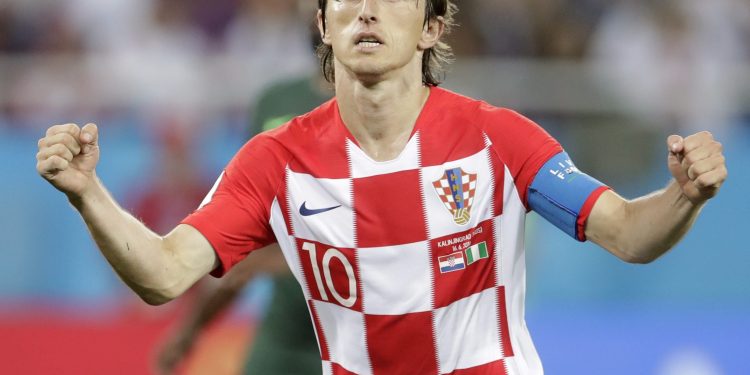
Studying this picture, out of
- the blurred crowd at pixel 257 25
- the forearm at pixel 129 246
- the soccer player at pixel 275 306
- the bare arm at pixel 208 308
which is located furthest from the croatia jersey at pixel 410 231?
the blurred crowd at pixel 257 25

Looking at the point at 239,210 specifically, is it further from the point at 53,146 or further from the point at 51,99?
the point at 51,99

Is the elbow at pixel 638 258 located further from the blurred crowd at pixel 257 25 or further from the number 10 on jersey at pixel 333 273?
the blurred crowd at pixel 257 25

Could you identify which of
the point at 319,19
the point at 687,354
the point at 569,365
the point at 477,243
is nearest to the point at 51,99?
the point at 569,365

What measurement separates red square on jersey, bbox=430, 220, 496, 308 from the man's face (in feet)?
1.68

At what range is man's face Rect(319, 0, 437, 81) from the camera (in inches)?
140

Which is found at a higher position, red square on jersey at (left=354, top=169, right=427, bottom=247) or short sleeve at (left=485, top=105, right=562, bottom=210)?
short sleeve at (left=485, top=105, right=562, bottom=210)

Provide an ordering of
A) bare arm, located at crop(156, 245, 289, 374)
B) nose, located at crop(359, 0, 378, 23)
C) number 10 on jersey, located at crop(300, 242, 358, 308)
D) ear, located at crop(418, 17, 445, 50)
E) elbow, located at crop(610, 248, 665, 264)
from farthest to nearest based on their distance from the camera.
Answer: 1. bare arm, located at crop(156, 245, 289, 374)
2. ear, located at crop(418, 17, 445, 50)
3. number 10 on jersey, located at crop(300, 242, 358, 308)
4. nose, located at crop(359, 0, 378, 23)
5. elbow, located at crop(610, 248, 665, 264)

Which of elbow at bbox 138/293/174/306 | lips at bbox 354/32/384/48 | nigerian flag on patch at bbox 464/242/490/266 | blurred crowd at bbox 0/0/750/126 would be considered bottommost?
elbow at bbox 138/293/174/306

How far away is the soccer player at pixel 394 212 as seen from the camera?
357cm

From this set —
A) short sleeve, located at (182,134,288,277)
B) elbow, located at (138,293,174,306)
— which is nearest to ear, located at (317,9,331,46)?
short sleeve, located at (182,134,288,277)

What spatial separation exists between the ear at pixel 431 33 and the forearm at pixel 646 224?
738 mm

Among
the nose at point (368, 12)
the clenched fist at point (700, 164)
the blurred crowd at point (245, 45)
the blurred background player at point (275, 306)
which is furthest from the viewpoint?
the blurred crowd at point (245, 45)

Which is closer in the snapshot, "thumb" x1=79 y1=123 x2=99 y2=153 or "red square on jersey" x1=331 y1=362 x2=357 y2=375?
"thumb" x1=79 y1=123 x2=99 y2=153

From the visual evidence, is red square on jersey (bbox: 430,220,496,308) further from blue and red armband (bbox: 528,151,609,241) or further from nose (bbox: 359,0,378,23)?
nose (bbox: 359,0,378,23)
